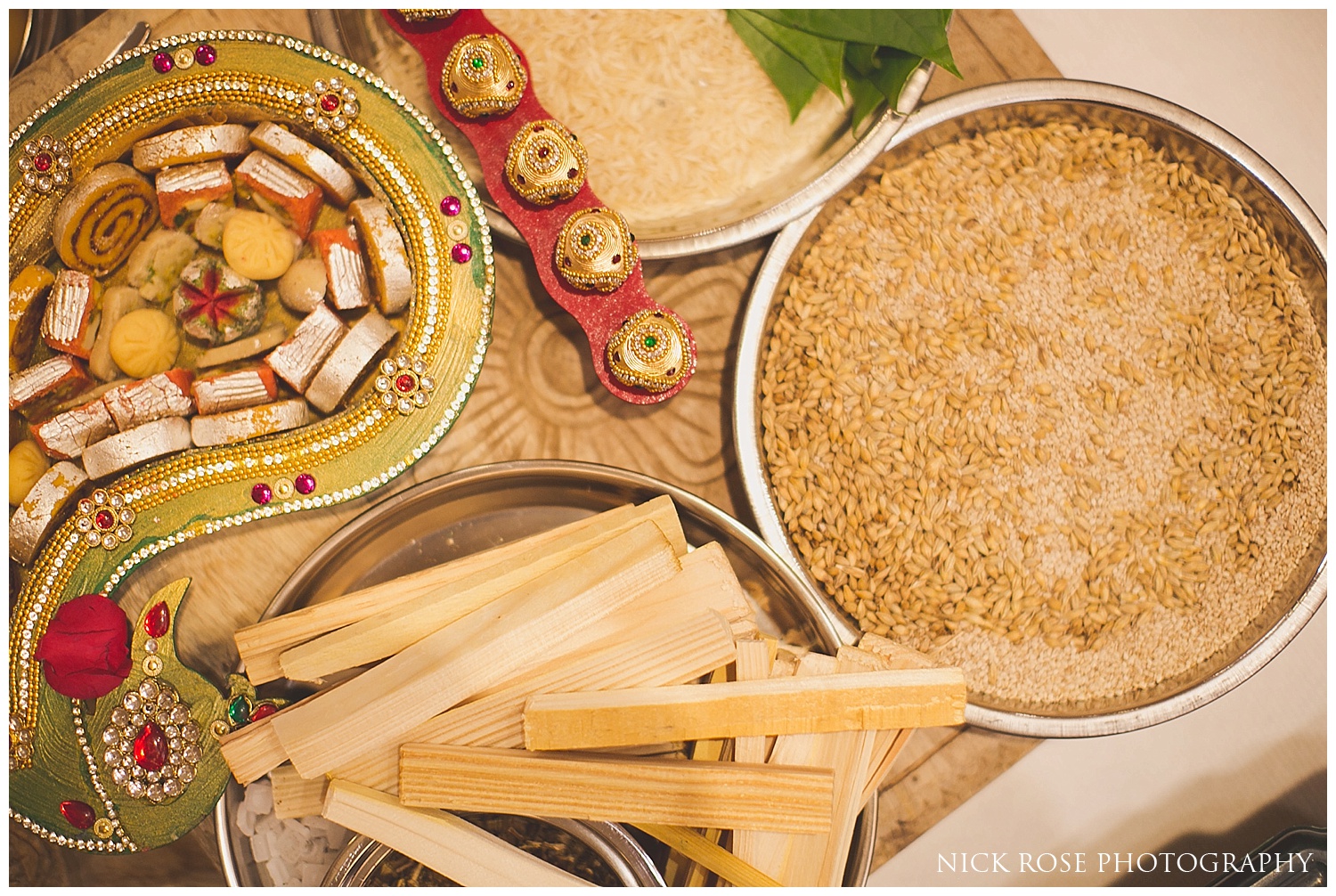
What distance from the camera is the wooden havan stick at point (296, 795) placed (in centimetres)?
91

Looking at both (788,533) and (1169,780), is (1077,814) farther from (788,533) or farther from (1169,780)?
(788,533)

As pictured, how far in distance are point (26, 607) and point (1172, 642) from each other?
1.59 m

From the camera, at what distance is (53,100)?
3.19ft

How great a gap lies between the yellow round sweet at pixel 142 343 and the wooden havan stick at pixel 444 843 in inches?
23.2

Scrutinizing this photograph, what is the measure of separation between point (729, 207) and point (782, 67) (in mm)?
210

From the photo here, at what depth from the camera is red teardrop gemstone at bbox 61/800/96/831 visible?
95cm

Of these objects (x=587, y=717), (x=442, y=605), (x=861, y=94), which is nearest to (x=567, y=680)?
(x=587, y=717)

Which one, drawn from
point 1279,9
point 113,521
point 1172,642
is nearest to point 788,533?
point 1172,642

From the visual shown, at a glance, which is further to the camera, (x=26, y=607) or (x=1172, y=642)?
(x=1172, y=642)

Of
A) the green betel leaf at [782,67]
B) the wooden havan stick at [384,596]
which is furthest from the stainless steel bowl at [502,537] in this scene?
the green betel leaf at [782,67]

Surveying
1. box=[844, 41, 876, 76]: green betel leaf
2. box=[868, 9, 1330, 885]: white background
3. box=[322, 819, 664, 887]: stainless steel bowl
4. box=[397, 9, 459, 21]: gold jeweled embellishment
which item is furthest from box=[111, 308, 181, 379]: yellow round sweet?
box=[868, 9, 1330, 885]: white background

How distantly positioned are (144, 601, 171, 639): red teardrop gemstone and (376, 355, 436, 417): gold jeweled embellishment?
1.31 ft

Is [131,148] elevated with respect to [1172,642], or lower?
elevated

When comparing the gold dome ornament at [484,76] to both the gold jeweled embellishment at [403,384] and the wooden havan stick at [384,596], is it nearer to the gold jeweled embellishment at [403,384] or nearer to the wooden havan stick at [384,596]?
the gold jeweled embellishment at [403,384]
